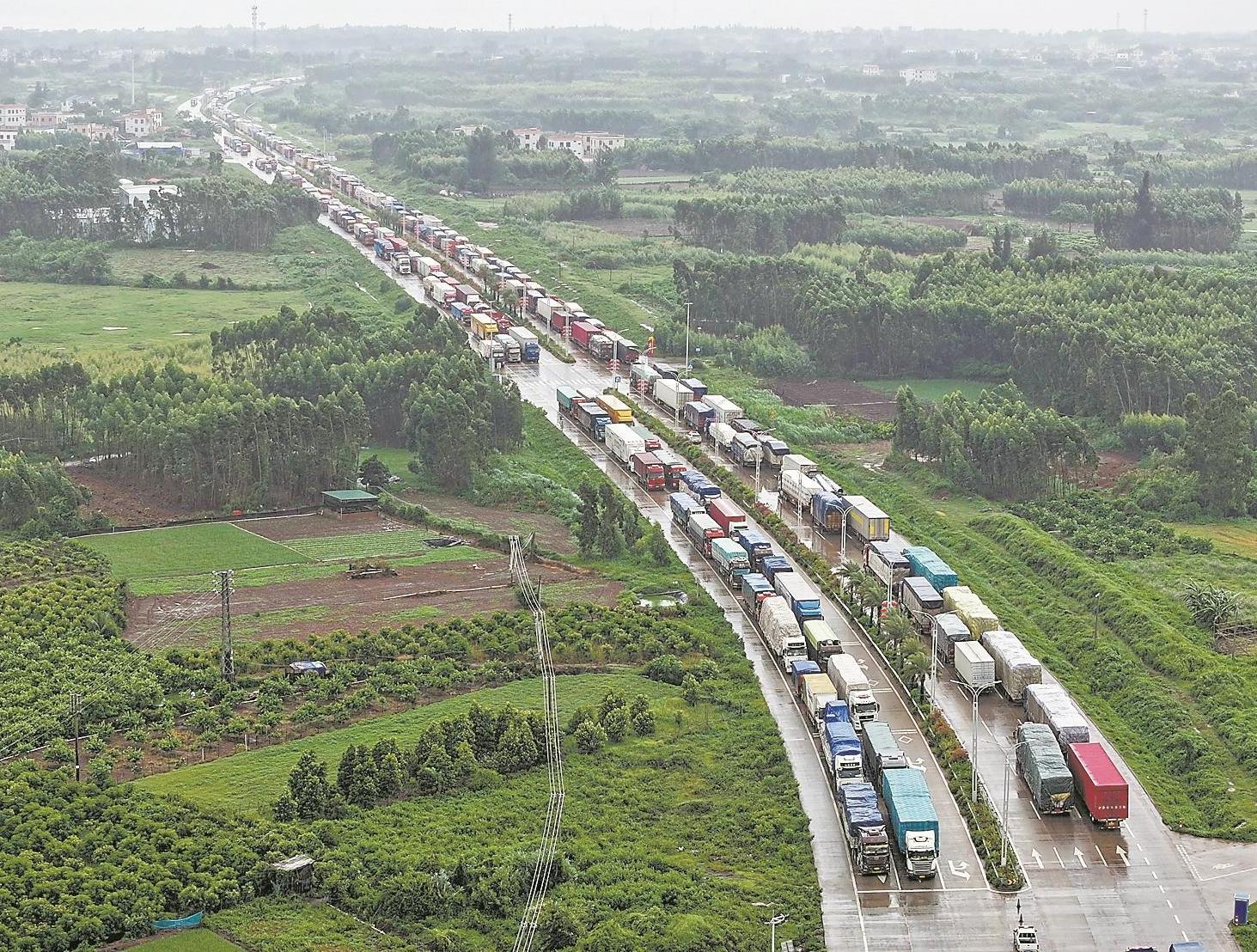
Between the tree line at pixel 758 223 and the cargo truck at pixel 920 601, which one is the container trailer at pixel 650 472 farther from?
the tree line at pixel 758 223

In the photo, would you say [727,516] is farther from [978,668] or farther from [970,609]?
[978,668]

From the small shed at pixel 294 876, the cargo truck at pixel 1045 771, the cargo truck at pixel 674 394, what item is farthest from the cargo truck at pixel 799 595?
the cargo truck at pixel 674 394

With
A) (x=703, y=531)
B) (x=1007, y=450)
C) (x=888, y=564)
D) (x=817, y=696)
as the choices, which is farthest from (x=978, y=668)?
(x=1007, y=450)

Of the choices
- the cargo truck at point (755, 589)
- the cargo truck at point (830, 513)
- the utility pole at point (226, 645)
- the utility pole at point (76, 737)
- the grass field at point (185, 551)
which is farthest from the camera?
the cargo truck at point (830, 513)

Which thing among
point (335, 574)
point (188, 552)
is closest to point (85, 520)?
point (188, 552)

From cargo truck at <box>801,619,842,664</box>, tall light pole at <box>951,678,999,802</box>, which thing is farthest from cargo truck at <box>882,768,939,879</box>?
cargo truck at <box>801,619,842,664</box>

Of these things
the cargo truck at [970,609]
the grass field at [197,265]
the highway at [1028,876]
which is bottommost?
the highway at [1028,876]
